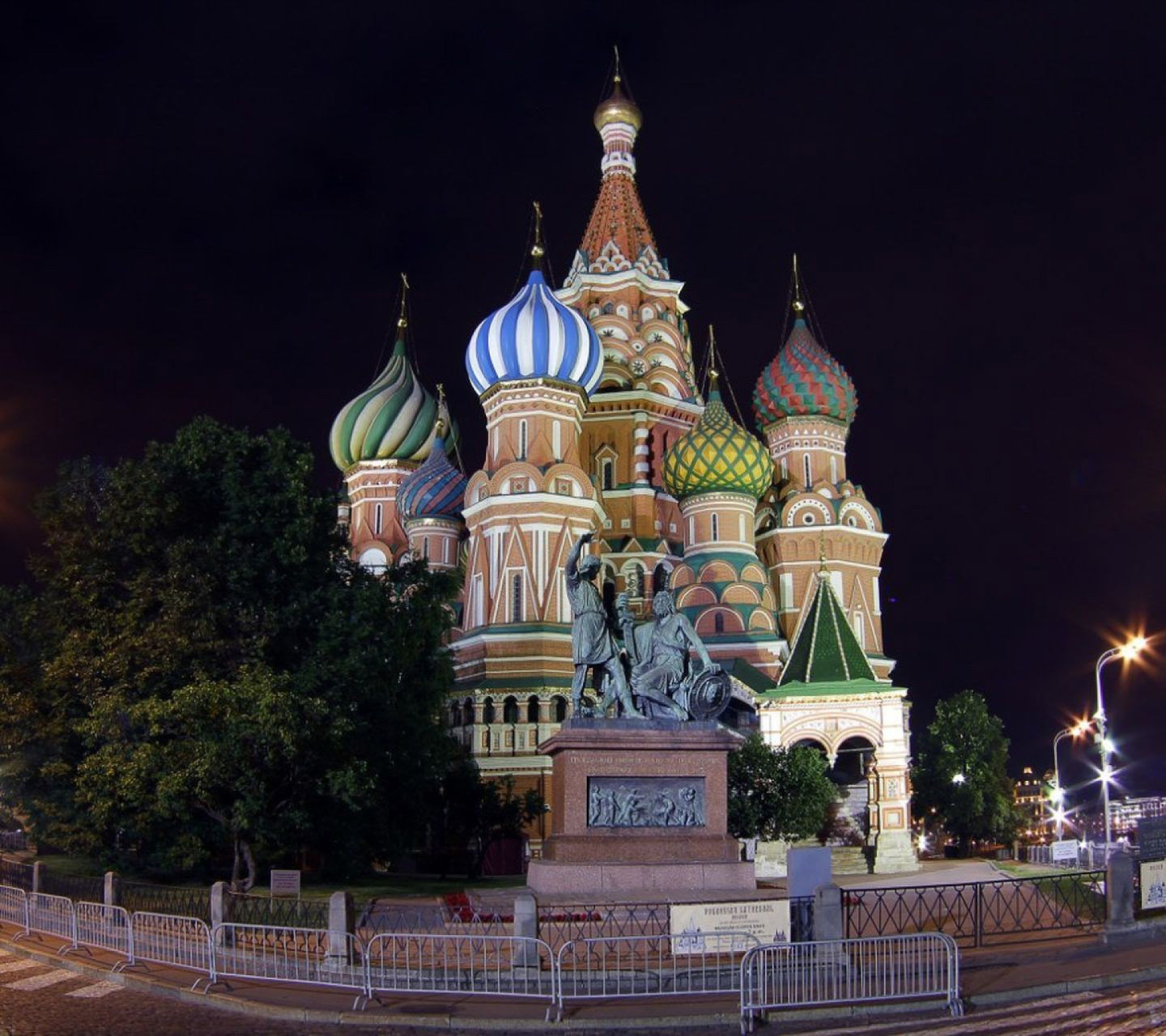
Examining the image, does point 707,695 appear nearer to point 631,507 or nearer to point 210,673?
point 210,673

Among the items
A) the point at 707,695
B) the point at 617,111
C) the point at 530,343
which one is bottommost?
the point at 707,695

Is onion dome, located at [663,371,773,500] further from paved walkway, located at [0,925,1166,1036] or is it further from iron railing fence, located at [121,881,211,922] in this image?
paved walkway, located at [0,925,1166,1036]

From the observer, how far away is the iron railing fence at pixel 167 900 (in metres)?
17.9

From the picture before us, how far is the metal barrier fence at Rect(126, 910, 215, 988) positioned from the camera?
599 inches

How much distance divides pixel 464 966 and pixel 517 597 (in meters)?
29.7

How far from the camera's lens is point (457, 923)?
14.5m

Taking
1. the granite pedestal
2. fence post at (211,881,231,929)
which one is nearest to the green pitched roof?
the granite pedestal

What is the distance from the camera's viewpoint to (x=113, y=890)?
18828 mm

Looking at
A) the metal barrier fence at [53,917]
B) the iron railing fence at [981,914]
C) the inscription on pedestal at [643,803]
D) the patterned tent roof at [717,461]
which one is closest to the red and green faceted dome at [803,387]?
the patterned tent roof at [717,461]

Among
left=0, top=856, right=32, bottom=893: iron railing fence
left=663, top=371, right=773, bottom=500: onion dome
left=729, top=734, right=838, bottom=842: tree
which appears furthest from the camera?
left=663, top=371, right=773, bottom=500: onion dome

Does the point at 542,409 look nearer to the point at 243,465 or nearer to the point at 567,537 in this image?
the point at 567,537

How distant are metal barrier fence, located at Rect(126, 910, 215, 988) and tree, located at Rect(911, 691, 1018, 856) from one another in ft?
118

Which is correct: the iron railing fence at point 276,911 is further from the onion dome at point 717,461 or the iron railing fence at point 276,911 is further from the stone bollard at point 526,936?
the onion dome at point 717,461

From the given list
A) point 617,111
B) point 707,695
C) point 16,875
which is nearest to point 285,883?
point 707,695
